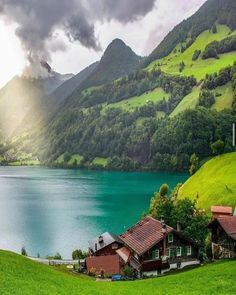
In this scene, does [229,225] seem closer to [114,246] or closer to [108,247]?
[114,246]

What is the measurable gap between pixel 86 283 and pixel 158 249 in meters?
19.4

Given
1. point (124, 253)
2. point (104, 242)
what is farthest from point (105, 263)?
point (104, 242)

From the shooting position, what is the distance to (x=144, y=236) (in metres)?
66.1

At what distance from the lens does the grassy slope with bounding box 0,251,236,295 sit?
1441 inches

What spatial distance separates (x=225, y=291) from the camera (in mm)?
37469

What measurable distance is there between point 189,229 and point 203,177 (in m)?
57.2

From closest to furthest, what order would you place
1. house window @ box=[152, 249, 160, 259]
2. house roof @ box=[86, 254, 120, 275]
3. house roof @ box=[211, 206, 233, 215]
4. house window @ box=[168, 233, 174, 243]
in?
1. house window @ box=[152, 249, 160, 259]
2. house window @ box=[168, 233, 174, 243]
3. house roof @ box=[86, 254, 120, 275]
4. house roof @ box=[211, 206, 233, 215]

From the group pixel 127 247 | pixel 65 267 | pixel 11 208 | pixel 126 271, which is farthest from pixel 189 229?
pixel 11 208

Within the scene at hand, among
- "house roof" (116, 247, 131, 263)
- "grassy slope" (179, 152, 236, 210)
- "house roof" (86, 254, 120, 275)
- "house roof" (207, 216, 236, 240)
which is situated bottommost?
"house roof" (86, 254, 120, 275)

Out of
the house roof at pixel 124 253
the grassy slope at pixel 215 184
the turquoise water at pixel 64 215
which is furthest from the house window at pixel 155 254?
the grassy slope at pixel 215 184

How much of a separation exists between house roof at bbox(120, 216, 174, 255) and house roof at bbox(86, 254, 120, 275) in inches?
138

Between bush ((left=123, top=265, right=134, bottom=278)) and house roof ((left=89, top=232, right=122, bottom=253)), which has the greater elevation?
house roof ((left=89, top=232, right=122, bottom=253))

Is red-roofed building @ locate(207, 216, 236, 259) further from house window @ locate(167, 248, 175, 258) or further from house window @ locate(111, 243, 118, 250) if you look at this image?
house window @ locate(111, 243, 118, 250)

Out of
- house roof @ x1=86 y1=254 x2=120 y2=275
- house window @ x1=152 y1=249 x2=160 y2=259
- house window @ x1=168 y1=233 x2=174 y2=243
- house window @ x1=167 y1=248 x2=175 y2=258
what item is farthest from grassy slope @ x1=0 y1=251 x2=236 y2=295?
house roof @ x1=86 y1=254 x2=120 y2=275
